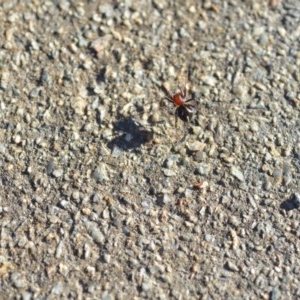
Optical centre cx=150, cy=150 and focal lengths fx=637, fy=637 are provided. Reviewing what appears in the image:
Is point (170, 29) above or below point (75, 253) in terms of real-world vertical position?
above

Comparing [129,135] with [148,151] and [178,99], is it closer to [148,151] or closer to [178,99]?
[148,151]

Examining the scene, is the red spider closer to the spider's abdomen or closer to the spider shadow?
the spider's abdomen

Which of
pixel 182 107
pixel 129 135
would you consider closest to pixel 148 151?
pixel 129 135

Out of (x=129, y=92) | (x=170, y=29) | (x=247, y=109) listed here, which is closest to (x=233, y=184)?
(x=247, y=109)

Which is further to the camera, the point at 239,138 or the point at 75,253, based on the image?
the point at 239,138

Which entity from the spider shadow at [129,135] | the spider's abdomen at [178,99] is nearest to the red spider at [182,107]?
the spider's abdomen at [178,99]

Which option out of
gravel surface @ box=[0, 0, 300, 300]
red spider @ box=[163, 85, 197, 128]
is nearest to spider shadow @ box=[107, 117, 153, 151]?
gravel surface @ box=[0, 0, 300, 300]

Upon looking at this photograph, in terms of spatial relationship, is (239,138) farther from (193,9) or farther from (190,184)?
(193,9)
